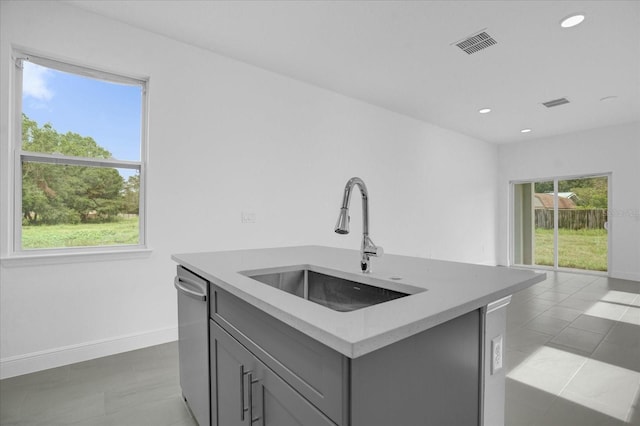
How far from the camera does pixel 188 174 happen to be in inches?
124

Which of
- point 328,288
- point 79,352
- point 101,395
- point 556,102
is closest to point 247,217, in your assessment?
point 79,352

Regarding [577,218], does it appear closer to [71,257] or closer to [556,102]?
[556,102]

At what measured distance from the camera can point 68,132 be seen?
2699 millimetres

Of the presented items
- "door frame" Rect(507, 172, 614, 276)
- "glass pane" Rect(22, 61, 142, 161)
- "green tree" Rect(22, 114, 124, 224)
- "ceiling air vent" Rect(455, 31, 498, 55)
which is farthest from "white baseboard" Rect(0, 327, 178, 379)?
"door frame" Rect(507, 172, 614, 276)

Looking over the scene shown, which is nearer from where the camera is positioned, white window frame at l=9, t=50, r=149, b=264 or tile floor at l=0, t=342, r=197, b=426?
tile floor at l=0, t=342, r=197, b=426

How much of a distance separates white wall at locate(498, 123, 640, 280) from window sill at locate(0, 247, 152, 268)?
298 inches

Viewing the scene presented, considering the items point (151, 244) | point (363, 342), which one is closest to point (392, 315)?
point (363, 342)

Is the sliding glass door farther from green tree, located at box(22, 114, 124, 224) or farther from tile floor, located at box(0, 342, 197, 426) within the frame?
green tree, located at box(22, 114, 124, 224)

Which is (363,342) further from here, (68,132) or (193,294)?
(68,132)

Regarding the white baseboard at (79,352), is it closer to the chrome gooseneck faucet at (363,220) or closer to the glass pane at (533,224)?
the chrome gooseneck faucet at (363,220)

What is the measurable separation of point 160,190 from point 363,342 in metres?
2.84

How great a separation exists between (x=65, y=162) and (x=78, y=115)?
42cm

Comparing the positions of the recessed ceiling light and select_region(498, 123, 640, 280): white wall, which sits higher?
the recessed ceiling light

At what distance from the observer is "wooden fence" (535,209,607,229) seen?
6.26 meters
